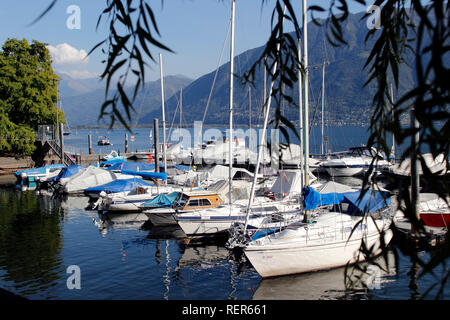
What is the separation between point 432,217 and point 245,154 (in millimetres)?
31982

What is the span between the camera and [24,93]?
169 feet

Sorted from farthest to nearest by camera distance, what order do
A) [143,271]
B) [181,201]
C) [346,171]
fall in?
[346,171]
[181,201]
[143,271]

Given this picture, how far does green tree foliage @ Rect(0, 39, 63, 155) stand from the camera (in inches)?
1946

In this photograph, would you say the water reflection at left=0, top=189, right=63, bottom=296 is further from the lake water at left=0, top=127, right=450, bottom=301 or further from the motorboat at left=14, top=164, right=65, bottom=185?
the motorboat at left=14, top=164, right=65, bottom=185

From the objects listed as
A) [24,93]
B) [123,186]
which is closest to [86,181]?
[123,186]

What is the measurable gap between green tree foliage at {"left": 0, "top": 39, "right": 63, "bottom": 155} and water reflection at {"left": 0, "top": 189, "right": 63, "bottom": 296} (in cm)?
1765

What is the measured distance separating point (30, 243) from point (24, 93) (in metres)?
36.0

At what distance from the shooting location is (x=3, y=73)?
49.4 metres

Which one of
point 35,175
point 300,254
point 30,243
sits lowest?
point 30,243

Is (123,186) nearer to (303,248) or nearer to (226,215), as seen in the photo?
(226,215)

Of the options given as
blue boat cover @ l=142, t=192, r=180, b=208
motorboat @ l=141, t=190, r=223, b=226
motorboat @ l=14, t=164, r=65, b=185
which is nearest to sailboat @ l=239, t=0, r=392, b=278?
motorboat @ l=141, t=190, r=223, b=226
